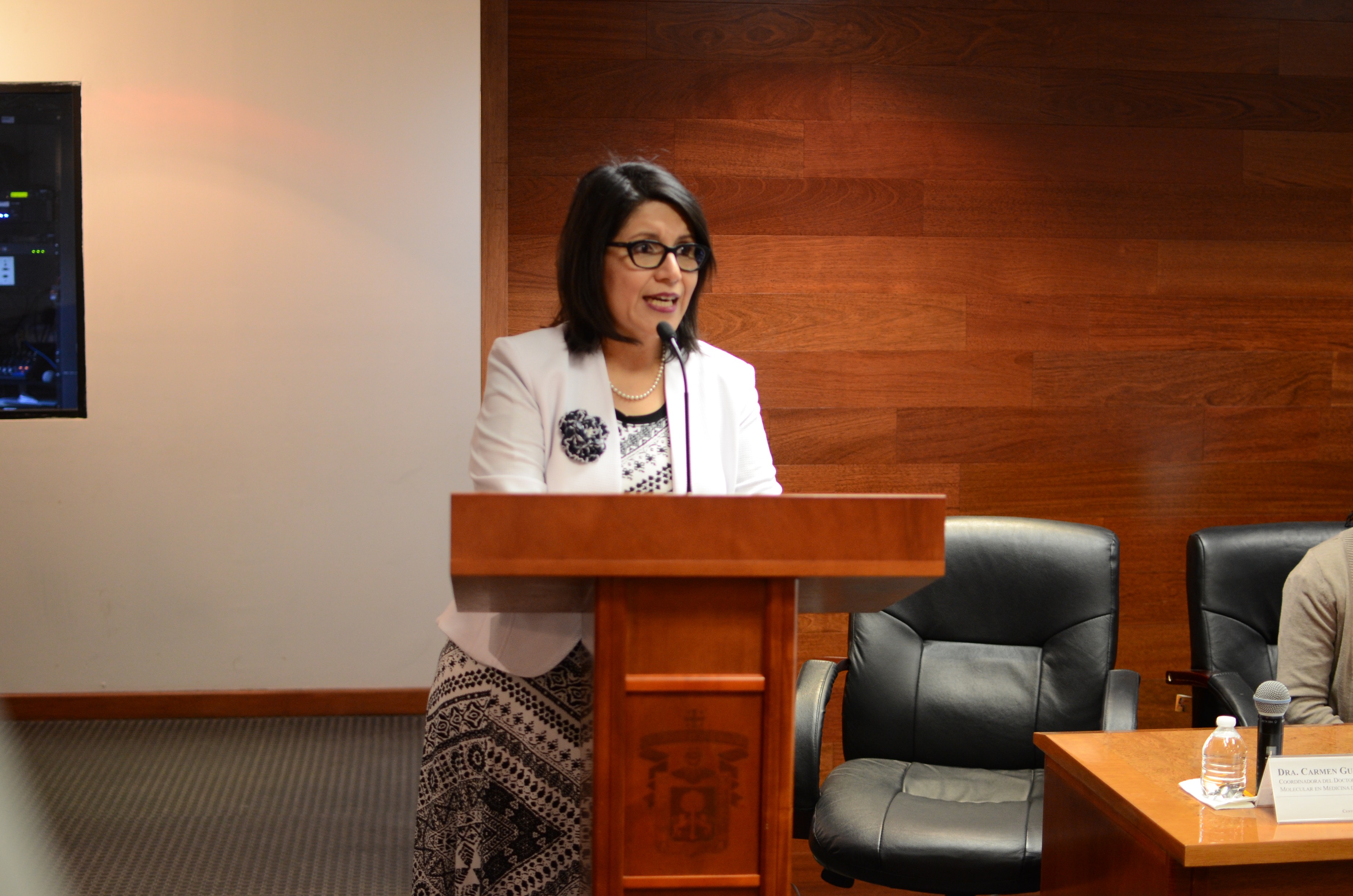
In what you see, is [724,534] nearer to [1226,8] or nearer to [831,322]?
[831,322]

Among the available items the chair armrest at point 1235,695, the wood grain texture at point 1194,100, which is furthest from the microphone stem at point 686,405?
the wood grain texture at point 1194,100

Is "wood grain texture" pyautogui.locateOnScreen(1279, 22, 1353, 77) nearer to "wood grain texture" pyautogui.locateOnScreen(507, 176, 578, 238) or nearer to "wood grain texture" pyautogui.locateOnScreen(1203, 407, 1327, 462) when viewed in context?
"wood grain texture" pyautogui.locateOnScreen(1203, 407, 1327, 462)

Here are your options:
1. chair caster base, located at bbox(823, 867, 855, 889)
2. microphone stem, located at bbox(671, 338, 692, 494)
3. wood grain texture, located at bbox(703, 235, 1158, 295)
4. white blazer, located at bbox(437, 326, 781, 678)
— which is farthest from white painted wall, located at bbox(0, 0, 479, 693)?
microphone stem, located at bbox(671, 338, 692, 494)

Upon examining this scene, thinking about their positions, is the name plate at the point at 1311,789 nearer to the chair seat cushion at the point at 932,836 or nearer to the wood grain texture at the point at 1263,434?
the chair seat cushion at the point at 932,836

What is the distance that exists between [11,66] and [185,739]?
2.44 m

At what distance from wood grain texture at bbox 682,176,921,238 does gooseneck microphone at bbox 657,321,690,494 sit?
4.73ft

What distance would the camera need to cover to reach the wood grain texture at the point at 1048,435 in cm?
311

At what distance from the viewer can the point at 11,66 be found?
12.6 ft

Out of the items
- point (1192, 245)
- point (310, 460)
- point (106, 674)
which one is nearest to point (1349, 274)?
point (1192, 245)

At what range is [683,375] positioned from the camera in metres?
1.49

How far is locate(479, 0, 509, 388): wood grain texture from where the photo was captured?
2881 mm

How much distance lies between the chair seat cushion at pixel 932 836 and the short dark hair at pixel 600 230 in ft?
3.16

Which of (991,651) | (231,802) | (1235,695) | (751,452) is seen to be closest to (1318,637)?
(1235,695)

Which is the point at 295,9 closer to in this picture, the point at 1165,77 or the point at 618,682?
the point at 1165,77
